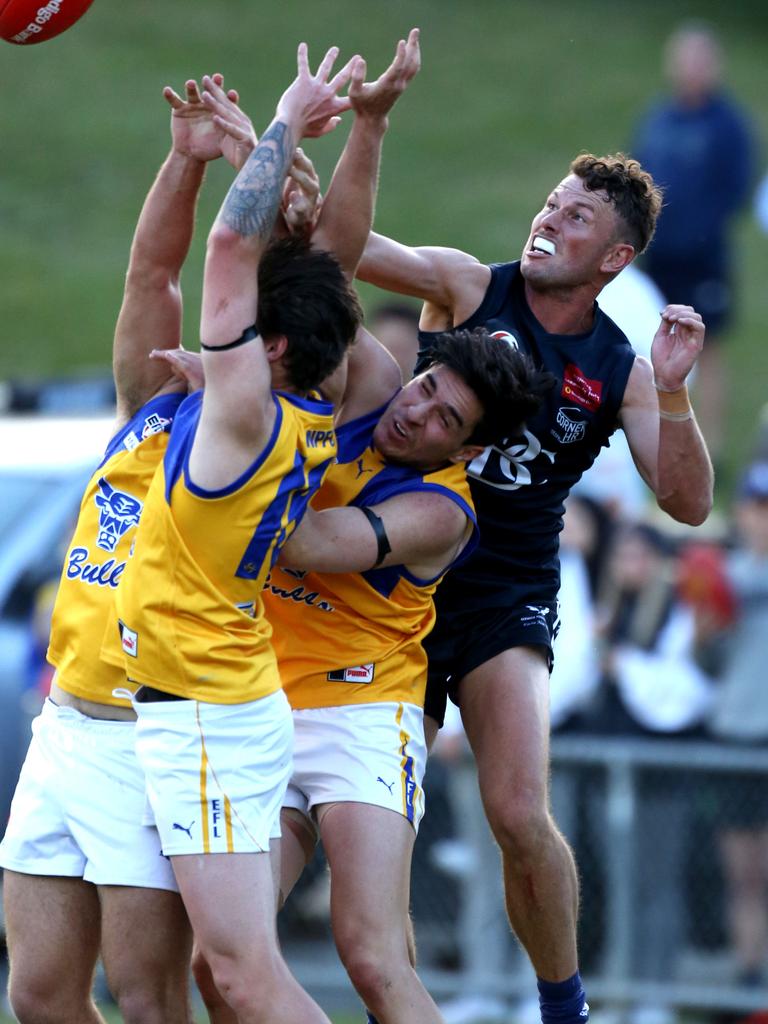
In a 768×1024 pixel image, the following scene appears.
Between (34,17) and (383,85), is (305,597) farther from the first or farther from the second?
(34,17)

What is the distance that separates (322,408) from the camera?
4.74m

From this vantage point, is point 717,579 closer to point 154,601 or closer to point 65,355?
point 154,601

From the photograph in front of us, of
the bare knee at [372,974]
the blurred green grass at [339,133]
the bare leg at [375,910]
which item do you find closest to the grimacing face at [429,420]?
the bare leg at [375,910]

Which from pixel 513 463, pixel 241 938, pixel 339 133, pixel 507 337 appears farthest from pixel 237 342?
pixel 339 133

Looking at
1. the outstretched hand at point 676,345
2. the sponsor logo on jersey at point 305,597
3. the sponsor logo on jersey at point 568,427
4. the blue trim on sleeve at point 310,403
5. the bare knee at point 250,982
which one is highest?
the outstretched hand at point 676,345

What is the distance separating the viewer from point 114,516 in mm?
4988

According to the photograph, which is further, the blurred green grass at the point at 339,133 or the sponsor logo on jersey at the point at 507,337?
the blurred green grass at the point at 339,133

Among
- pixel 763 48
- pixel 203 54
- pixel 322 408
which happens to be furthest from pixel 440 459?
pixel 763 48

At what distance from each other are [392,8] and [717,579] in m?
17.5

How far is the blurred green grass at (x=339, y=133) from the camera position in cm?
1828

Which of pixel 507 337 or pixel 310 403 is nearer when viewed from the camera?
pixel 310 403

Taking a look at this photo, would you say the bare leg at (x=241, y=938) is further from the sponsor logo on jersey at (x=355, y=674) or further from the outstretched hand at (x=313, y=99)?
the outstretched hand at (x=313, y=99)

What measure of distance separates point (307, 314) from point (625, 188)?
143cm

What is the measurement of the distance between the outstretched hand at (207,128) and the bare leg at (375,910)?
73.4 inches
